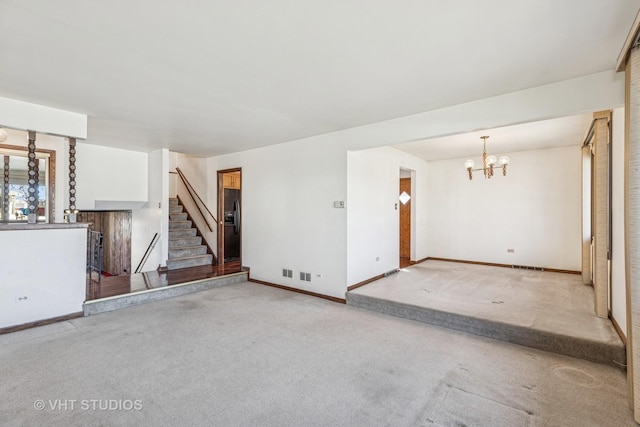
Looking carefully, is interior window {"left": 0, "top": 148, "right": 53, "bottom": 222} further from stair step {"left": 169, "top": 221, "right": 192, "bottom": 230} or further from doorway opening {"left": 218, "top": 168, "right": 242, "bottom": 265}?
doorway opening {"left": 218, "top": 168, "right": 242, "bottom": 265}

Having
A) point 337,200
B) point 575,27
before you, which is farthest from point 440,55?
point 337,200

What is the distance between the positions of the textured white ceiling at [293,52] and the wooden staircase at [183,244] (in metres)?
3.49

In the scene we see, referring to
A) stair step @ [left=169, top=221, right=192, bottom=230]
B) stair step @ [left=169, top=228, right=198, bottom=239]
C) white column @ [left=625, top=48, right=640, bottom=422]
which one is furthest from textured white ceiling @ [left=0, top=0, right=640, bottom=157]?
stair step @ [left=169, top=221, right=192, bottom=230]

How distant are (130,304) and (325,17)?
4727 mm

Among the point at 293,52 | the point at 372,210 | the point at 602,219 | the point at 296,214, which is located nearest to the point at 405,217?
the point at 372,210

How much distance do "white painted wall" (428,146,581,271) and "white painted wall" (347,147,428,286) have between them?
4.98 ft

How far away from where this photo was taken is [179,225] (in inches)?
291

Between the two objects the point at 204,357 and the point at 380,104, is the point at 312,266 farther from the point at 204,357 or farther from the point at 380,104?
the point at 380,104

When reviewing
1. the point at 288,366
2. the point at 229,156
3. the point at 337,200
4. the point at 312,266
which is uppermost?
the point at 229,156

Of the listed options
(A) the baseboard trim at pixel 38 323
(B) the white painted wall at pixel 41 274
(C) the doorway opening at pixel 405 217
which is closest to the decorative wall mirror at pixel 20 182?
(B) the white painted wall at pixel 41 274

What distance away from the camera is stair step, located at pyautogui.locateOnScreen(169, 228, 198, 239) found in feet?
23.1

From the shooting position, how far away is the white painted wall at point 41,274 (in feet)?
11.9

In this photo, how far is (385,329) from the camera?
12.2ft

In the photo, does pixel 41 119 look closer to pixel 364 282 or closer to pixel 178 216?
pixel 178 216
